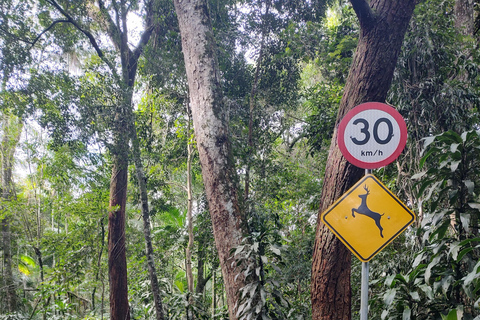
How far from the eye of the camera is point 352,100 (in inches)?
111

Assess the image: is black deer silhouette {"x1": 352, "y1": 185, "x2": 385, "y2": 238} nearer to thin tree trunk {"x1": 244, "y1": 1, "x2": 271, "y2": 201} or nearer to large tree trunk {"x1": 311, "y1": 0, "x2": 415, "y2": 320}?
large tree trunk {"x1": 311, "y1": 0, "x2": 415, "y2": 320}

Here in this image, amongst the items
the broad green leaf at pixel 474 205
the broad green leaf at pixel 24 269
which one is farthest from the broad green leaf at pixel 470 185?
the broad green leaf at pixel 24 269

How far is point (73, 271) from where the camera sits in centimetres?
611

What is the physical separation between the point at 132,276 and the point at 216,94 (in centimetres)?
638

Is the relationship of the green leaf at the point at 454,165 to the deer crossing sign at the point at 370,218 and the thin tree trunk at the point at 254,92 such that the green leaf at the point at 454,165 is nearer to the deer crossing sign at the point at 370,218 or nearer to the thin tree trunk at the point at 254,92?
the deer crossing sign at the point at 370,218

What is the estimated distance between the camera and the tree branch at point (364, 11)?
2665 millimetres

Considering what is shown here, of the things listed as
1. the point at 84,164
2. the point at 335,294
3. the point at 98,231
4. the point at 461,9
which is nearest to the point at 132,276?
the point at 98,231

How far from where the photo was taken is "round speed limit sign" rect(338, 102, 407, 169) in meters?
2.28

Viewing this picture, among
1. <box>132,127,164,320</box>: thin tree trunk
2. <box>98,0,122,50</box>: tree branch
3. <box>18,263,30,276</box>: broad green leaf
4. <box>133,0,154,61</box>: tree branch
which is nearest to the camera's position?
<box>132,127,164,320</box>: thin tree trunk

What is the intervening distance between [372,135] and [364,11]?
118 cm

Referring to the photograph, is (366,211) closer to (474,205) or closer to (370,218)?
(370,218)

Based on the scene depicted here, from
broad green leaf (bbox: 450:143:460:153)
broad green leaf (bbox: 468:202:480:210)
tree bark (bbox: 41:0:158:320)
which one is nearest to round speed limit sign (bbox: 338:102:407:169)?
broad green leaf (bbox: 450:143:460:153)

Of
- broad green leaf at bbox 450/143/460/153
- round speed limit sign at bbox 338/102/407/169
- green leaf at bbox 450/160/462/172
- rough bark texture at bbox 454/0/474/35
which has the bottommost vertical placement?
green leaf at bbox 450/160/462/172

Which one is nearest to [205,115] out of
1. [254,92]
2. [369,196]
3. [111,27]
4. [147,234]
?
[369,196]
